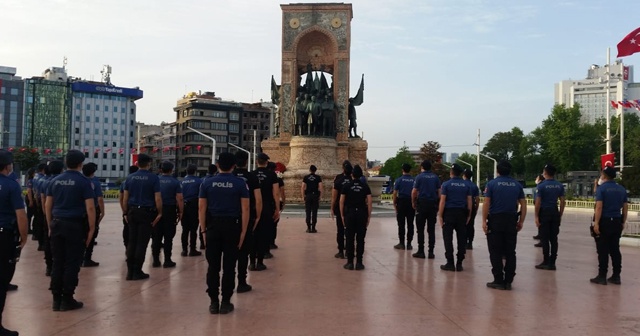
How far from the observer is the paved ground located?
5328mm

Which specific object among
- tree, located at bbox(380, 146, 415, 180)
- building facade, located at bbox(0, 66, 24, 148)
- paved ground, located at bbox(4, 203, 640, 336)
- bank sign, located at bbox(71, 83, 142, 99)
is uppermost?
bank sign, located at bbox(71, 83, 142, 99)

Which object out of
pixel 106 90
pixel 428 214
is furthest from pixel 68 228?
pixel 106 90

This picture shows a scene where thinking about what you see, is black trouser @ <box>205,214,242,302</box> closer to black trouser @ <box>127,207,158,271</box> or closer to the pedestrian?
black trouser @ <box>127,207,158,271</box>

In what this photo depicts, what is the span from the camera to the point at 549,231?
9.38 meters

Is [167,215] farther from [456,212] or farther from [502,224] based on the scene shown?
[502,224]

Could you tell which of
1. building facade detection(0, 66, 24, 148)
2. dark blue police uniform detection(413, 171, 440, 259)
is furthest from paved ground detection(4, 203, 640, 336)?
building facade detection(0, 66, 24, 148)

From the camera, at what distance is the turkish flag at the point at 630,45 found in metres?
20.2

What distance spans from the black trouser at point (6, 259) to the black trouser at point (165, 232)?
378 cm

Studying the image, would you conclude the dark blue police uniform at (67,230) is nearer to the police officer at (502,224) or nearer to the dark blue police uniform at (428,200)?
the police officer at (502,224)

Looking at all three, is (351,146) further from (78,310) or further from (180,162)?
(180,162)

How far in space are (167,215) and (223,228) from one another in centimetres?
353

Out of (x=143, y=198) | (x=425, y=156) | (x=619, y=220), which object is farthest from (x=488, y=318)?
(x=425, y=156)

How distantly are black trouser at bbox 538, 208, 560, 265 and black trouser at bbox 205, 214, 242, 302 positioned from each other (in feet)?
19.4

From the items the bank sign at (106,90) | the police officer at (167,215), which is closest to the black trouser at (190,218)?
the police officer at (167,215)
